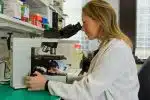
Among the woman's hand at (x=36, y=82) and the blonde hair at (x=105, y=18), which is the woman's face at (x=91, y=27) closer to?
the blonde hair at (x=105, y=18)

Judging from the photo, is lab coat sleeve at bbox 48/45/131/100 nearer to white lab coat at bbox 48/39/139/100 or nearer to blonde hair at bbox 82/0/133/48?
white lab coat at bbox 48/39/139/100

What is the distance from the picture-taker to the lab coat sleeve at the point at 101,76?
5.16 ft

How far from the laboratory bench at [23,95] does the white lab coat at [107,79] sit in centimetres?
5

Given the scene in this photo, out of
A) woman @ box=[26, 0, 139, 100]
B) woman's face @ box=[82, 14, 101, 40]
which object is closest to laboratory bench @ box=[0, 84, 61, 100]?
woman @ box=[26, 0, 139, 100]

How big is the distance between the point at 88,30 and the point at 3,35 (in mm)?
1003

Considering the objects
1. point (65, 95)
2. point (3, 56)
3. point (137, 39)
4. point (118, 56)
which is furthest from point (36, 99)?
point (137, 39)

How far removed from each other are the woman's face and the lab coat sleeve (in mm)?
202

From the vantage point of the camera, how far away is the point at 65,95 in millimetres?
1612

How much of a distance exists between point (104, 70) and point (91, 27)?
0.31m

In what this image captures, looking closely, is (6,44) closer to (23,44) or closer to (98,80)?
(23,44)

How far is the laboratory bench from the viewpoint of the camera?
165 cm

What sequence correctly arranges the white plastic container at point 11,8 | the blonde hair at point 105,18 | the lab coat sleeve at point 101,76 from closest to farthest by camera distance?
the lab coat sleeve at point 101,76, the blonde hair at point 105,18, the white plastic container at point 11,8

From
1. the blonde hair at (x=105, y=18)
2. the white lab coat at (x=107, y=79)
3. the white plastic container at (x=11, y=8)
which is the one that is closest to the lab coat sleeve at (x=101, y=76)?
the white lab coat at (x=107, y=79)

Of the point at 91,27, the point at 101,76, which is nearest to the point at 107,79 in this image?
the point at 101,76
